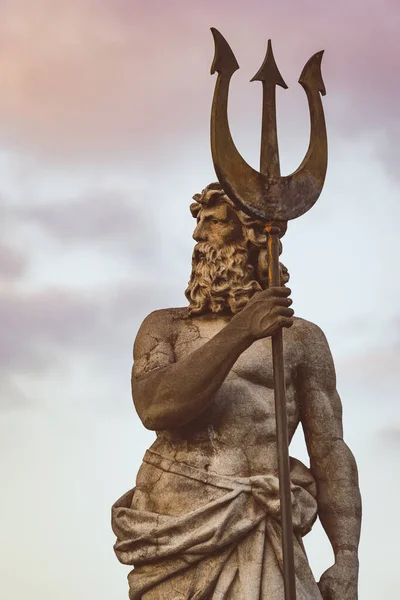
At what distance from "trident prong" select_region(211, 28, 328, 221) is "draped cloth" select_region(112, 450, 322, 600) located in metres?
1.81

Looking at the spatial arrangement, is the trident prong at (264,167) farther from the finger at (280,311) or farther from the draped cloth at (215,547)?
the draped cloth at (215,547)

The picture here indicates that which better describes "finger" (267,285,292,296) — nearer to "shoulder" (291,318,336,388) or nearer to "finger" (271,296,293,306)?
"finger" (271,296,293,306)

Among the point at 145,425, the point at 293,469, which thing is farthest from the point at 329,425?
the point at 145,425

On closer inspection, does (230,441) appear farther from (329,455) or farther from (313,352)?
(313,352)

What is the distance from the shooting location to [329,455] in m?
15.8

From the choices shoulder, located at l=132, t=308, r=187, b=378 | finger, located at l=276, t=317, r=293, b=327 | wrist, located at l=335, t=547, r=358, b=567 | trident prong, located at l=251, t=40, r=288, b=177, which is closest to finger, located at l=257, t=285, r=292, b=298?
finger, located at l=276, t=317, r=293, b=327

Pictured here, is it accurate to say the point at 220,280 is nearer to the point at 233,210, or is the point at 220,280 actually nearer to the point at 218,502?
the point at 233,210

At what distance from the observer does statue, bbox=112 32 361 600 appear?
14906 mm

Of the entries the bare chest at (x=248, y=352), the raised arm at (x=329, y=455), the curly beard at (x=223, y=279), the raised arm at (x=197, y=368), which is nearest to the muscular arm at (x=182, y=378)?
the raised arm at (x=197, y=368)

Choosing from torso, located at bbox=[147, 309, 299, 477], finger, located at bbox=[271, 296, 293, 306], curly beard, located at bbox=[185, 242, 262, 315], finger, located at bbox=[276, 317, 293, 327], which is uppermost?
curly beard, located at bbox=[185, 242, 262, 315]

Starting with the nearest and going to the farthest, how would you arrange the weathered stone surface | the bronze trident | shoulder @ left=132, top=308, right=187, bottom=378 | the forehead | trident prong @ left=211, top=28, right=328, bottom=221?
the bronze trident, trident prong @ left=211, top=28, right=328, bottom=221, the weathered stone surface, shoulder @ left=132, top=308, right=187, bottom=378, the forehead

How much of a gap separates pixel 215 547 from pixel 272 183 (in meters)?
2.42

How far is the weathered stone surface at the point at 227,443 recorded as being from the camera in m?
14.9

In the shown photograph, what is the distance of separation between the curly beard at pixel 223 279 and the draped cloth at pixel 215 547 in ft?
3.91
